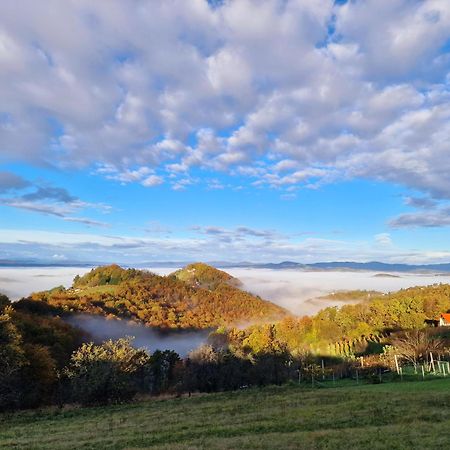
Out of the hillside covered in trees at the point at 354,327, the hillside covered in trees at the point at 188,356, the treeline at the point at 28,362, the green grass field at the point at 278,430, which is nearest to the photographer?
the green grass field at the point at 278,430

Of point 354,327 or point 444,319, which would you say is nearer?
point 444,319

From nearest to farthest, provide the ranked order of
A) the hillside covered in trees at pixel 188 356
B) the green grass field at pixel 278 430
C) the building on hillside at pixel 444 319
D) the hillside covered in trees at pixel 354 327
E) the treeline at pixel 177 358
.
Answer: the green grass field at pixel 278 430
the treeline at pixel 177 358
the hillside covered in trees at pixel 188 356
the hillside covered in trees at pixel 354 327
the building on hillside at pixel 444 319

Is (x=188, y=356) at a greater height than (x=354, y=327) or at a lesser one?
lesser

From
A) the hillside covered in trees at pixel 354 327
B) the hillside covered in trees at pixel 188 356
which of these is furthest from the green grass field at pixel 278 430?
the hillside covered in trees at pixel 354 327

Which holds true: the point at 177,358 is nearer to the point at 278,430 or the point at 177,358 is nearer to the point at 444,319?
the point at 278,430

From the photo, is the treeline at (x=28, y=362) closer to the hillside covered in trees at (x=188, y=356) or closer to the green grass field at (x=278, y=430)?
the hillside covered in trees at (x=188, y=356)

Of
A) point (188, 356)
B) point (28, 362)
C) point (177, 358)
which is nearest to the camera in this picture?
point (28, 362)

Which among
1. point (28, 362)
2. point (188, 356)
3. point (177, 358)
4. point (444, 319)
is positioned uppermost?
point (444, 319)

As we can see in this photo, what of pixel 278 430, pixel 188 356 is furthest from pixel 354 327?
pixel 278 430

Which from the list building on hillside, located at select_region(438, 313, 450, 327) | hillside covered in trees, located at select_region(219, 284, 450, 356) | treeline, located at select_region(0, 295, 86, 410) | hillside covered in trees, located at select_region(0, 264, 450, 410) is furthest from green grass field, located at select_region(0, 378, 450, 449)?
building on hillside, located at select_region(438, 313, 450, 327)

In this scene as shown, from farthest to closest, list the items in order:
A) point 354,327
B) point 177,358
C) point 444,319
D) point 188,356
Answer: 1. point 354,327
2. point 444,319
3. point 177,358
4. point 188,356

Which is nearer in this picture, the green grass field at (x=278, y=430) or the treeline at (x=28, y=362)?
the green grass field at (x=278, y=430)

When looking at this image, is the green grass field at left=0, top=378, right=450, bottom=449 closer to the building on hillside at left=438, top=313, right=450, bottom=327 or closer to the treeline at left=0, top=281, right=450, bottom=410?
the treeline at left=0, top=281, right=450, bottom=410

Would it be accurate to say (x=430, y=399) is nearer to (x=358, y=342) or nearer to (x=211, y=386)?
(x=211, y=386)
